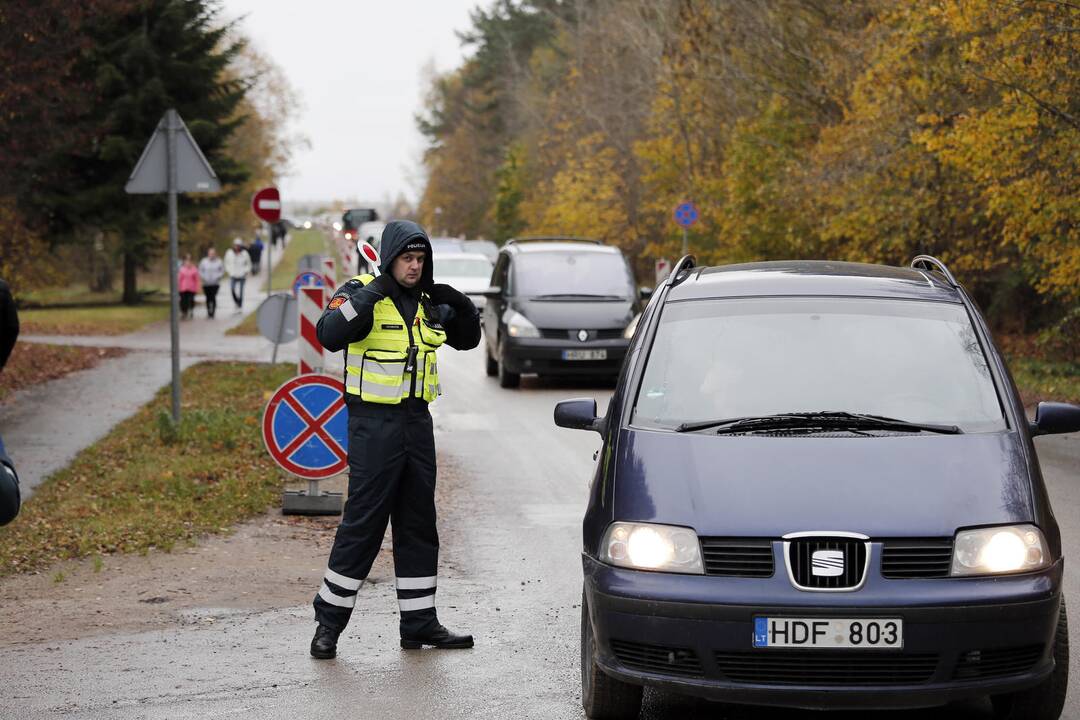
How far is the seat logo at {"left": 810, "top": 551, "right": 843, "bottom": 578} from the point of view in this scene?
5203 mm

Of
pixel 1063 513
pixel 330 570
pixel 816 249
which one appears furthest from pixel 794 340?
pixel 816 249

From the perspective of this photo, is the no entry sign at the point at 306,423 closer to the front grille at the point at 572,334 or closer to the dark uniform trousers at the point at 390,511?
the dark uniform trousers at the point at 390,511

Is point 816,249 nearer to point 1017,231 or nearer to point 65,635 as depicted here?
point 1017,231

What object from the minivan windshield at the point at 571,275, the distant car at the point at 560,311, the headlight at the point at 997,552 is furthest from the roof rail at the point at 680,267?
the minivan windshield at the point at 571,275

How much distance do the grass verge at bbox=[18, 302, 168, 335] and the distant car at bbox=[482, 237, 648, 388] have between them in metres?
11.3

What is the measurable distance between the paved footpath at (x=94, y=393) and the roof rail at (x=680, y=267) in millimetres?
6286

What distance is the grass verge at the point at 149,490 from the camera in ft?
32.2

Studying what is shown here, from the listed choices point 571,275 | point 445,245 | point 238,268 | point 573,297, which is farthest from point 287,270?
point 573,297

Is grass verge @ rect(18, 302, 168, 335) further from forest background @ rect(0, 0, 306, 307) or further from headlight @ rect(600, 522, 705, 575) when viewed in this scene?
headlight @ rect(600, 522, 705, 575)

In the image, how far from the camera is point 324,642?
22.8ft

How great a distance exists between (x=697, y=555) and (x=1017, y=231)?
589 inches

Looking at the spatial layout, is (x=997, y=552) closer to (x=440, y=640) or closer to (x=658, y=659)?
(x=658, y=659)

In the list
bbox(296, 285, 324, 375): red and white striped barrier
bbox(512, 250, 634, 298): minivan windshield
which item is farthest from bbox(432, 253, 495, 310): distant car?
bbox(296, 285, 324, 375): red and white striped barrier

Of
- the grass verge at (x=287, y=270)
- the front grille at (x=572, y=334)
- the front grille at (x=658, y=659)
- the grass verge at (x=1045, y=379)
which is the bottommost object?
the grass verge at (x=287, y=270)
